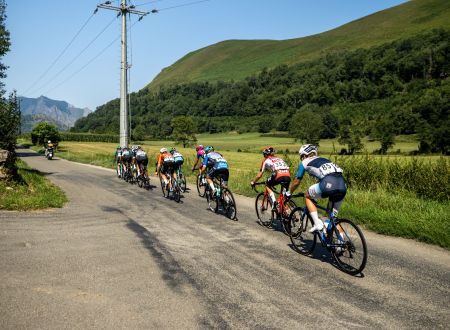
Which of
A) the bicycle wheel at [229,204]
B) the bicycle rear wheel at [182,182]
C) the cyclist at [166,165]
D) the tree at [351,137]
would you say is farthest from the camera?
the tree at [351,137]

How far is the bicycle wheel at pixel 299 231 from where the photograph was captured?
7457 mm

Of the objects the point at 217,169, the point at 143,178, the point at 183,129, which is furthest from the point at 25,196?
the point at 183,129

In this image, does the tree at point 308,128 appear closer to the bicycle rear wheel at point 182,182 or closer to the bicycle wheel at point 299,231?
the bicycle rear wheel at point 182,182

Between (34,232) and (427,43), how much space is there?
18205 centimetres

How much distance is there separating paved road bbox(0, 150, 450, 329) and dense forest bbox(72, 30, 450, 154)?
221 feet

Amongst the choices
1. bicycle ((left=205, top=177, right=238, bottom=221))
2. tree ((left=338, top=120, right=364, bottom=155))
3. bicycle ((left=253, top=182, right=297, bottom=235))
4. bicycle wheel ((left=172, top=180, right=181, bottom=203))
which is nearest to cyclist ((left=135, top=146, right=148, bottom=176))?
bicycle wheel ((left=172, top=180, right=181, bottom=203))

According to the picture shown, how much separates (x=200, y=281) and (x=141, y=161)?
41.4 feet

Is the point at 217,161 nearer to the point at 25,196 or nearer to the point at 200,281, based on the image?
the point at 200,281

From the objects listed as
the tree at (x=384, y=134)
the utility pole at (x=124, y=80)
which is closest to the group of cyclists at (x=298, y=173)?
the utility pole at (x=124, y=80)

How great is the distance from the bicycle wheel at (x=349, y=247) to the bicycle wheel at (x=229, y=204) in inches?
172

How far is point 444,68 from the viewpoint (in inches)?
5295

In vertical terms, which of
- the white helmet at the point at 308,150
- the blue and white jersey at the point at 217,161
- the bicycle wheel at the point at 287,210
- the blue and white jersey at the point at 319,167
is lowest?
the bicycle wheel at the point at 287,210

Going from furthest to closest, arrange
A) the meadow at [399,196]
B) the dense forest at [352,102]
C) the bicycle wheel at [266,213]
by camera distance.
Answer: the dense forest at [352,102] < the bicycle wheel at [266,213] < the meadow at [399,196]

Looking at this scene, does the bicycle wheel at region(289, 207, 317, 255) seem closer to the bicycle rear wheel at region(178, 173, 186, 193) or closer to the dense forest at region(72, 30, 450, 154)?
the bicycle rear wheel at region(178, 173, 186, 193)
